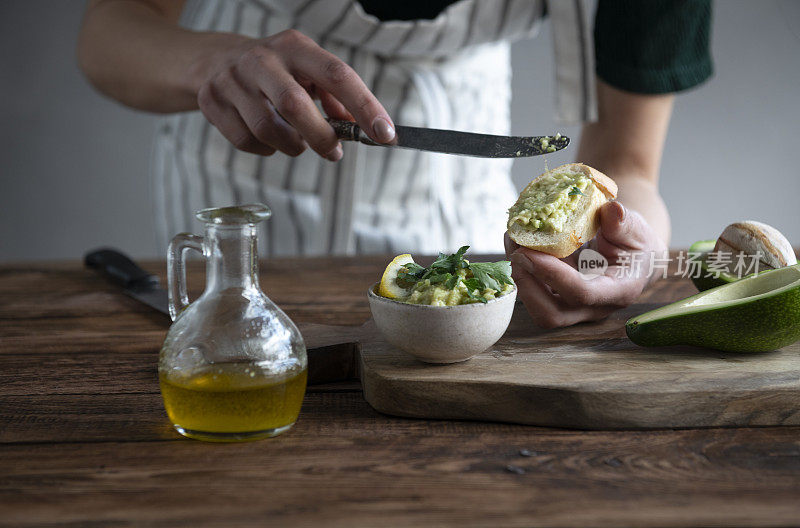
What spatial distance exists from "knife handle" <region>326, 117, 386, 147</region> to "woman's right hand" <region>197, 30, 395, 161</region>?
0.02 m

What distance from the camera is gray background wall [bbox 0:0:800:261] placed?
347cm

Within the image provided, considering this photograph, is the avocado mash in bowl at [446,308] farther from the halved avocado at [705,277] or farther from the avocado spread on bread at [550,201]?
the halved avocado at [705,277]

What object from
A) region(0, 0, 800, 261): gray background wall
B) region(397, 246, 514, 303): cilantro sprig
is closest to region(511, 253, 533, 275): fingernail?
region(397, 246, 514, 303): cilantro sprig

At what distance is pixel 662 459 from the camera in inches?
32.6

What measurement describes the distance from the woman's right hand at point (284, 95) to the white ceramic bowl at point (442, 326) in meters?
0.35

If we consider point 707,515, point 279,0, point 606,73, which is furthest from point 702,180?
point 707,515

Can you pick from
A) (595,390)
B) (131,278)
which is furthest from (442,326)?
(131,278)

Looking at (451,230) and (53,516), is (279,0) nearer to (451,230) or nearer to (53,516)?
(451,230)

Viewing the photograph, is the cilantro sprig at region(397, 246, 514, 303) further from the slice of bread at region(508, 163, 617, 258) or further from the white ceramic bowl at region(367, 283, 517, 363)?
the slice of bread at region(508, 163, 617, 258)

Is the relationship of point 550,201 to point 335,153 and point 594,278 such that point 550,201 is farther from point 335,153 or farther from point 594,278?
point 335,153

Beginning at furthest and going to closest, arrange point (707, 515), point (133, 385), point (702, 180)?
point (702, 180)
point (133, 385)
point (707, 515)

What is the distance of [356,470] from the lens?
2.64 feet

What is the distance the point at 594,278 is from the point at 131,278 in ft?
3.26

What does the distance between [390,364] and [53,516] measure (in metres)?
0.46
